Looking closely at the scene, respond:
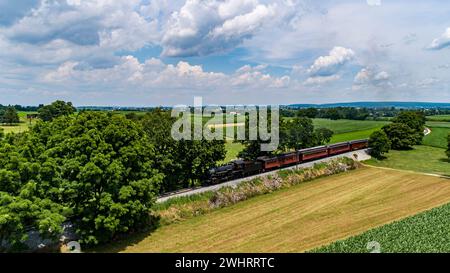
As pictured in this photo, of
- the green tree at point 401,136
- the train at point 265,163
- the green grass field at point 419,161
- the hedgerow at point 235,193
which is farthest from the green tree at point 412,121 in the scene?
the hedgerow at point 235,193

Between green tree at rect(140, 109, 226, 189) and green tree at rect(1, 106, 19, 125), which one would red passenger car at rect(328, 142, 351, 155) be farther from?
green tree at rect(1, 106, 19, 125)

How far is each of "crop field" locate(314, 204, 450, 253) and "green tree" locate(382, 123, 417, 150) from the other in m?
39.9

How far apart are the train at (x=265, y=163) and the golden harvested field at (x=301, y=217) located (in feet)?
13.3

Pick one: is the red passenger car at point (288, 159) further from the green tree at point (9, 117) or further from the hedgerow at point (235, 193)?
the green tree at point (9, 117)

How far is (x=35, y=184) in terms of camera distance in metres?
19.2

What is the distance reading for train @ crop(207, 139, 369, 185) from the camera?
34.6 meters

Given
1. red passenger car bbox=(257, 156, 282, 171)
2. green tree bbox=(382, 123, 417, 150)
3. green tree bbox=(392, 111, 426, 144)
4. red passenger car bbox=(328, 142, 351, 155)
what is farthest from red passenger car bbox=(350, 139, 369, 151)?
red passenger car bbox=(257, 156, 282, 171)

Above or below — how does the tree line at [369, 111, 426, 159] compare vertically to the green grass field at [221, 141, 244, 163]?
above

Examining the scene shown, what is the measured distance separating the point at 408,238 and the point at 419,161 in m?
37.5

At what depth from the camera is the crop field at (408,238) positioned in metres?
17.7

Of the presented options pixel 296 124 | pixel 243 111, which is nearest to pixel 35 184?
pixel 243 111

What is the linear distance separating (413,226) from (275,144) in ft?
71.6
